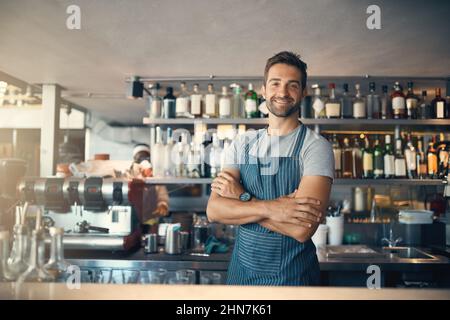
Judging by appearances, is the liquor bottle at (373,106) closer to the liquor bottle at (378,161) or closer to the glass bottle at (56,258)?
the liquor bottle at (378,161)

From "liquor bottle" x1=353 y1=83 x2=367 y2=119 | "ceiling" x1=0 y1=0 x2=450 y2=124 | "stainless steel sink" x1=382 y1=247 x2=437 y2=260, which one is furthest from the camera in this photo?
"liquor bottle" x1=353 y1=83 x2=367 y2=119

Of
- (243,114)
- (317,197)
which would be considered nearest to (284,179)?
(317,197)

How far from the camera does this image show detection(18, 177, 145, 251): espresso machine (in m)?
2.35

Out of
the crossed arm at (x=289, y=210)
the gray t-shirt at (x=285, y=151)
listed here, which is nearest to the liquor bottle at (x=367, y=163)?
the gray t-shirt at (x=285, y=151)

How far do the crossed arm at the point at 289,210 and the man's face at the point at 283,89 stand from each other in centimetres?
29

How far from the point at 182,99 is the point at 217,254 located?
1.17m

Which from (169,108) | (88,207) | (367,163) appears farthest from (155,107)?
(367,163)

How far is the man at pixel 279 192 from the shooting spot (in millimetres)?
1334

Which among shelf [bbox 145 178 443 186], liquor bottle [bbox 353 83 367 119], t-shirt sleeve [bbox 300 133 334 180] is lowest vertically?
shelf [bbox 145 178 443 186]

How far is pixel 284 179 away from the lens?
150 centimetres

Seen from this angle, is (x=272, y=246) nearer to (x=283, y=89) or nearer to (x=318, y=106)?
(x=283, y=89)

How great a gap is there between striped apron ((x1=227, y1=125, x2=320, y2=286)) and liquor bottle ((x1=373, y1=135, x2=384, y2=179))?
4.90ft

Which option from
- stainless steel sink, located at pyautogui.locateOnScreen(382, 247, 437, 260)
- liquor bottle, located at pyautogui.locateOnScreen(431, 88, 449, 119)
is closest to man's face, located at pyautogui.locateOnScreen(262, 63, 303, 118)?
stainless steel sink, located at pyautogui.locateOnScreen(382, 247, 437, 260)

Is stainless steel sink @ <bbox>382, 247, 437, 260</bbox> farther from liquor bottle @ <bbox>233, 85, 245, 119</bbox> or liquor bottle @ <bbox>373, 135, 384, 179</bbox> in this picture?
liquor bottle @ <bbox>233, 85, 245, 119</bbox>
